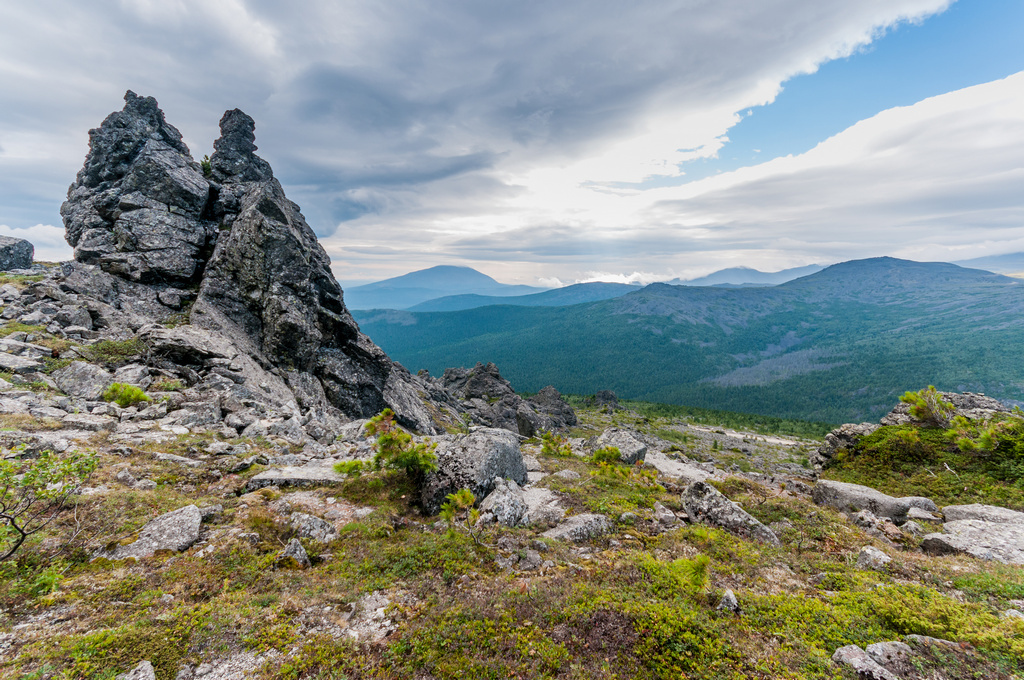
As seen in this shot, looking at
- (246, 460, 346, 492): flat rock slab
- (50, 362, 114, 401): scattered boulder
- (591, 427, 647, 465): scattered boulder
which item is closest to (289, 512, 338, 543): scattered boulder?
(246, 460, 346, 492): flat rock slab

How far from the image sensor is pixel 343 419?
3338 cm

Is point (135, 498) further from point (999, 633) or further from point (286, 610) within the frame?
point (999, 633)

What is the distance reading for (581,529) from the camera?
12164 mm

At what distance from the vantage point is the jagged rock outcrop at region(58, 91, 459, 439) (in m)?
25.9

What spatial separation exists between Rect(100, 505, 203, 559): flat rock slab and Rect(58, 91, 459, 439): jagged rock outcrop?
12651 millimetres

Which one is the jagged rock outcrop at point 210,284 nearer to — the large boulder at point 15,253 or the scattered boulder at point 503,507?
the large boulder at point 15,253

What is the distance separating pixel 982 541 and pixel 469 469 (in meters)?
16.5

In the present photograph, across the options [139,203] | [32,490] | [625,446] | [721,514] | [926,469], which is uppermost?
[139,203]

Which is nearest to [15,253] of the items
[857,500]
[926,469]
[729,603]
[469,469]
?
[469,469]

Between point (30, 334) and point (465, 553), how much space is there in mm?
27581

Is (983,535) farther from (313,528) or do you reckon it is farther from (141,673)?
(141,673)

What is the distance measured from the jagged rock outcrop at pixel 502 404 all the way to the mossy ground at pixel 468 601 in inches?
2349

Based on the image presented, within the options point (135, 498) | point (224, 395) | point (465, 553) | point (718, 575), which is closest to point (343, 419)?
point (224, 395)

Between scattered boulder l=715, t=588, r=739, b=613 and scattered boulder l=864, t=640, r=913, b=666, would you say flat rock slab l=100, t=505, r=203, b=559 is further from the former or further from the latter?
scattered boulder l=864, t=640, r=913, b=666
